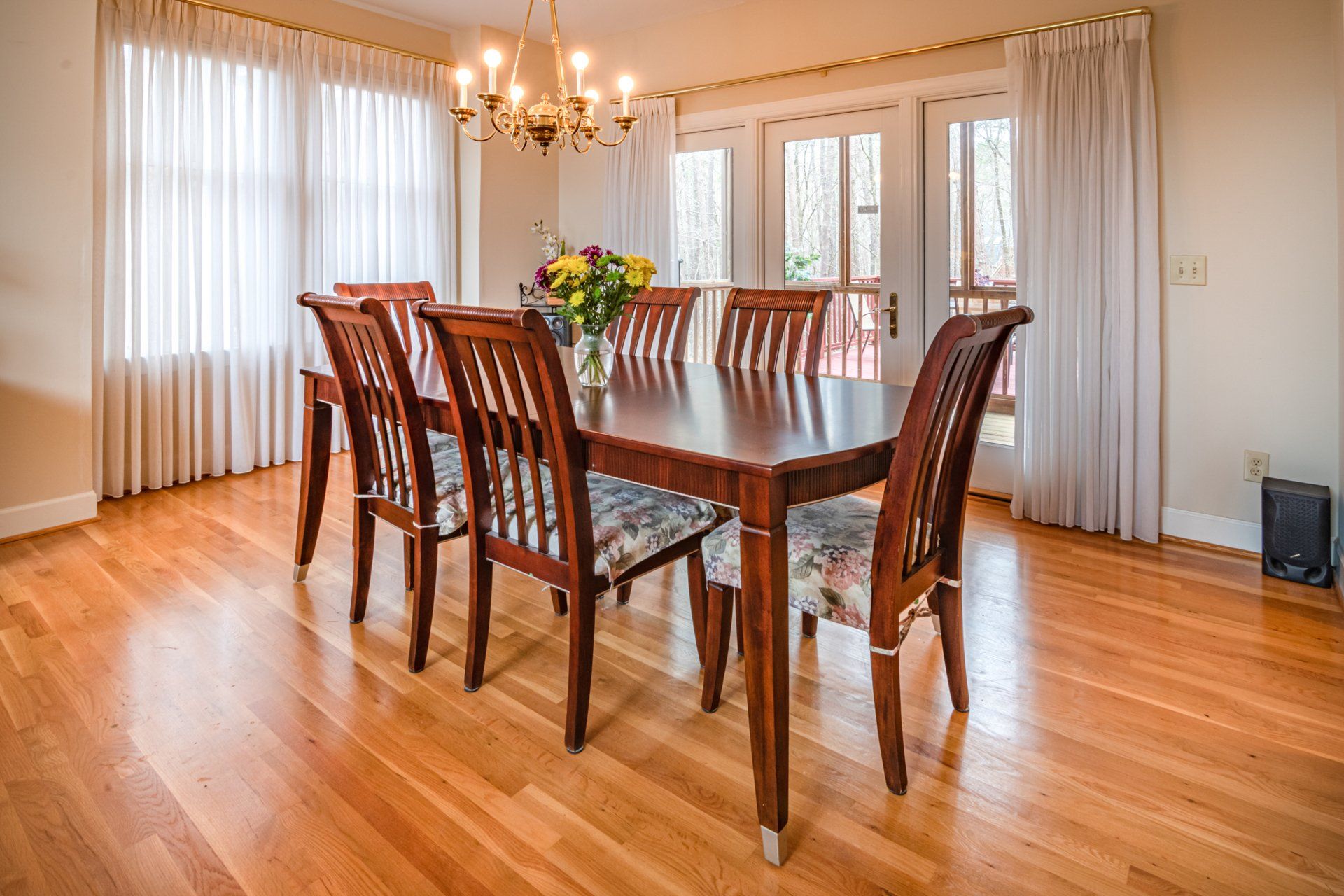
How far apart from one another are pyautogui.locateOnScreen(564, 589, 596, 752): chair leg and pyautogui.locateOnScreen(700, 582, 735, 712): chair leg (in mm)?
296

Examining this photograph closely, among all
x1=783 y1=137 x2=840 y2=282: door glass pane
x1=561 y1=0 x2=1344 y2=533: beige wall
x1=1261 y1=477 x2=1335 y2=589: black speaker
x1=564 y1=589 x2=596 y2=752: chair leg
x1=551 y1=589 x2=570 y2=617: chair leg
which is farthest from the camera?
x1=783 y1=137 x2=840 y2=282: door glass pane

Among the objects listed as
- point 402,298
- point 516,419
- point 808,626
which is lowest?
point 808,626

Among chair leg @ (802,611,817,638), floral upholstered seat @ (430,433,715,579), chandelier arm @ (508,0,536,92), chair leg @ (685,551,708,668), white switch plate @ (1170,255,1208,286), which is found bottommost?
chair leg @ (802,611,817,638)

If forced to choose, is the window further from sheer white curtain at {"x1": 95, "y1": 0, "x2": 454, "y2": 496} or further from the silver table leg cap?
sheer white curtain at {"x1": 95, "y1": 0, "x2": 454, "y2": 496}

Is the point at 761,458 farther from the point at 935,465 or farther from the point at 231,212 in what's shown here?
the point at 231,212

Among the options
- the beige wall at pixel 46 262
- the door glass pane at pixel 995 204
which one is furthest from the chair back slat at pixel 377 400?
the door glass pane at pixel 995 204

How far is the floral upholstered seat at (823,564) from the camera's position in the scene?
65.9 inches

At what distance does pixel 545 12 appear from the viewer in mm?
4723

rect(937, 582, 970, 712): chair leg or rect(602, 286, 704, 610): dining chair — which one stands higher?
rect(602, 286, 704, 610): dining chair

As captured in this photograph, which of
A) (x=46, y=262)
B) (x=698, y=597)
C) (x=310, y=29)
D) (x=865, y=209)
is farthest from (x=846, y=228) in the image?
(x=46, y=262)

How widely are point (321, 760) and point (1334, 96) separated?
151 inches

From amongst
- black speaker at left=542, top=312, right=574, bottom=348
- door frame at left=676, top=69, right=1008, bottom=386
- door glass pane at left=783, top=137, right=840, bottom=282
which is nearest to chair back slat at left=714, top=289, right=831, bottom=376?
door frame at left=676, top=69, right=1008, bottom=386

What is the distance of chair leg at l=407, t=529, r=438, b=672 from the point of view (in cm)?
220

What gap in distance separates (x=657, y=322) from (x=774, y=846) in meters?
2.25
